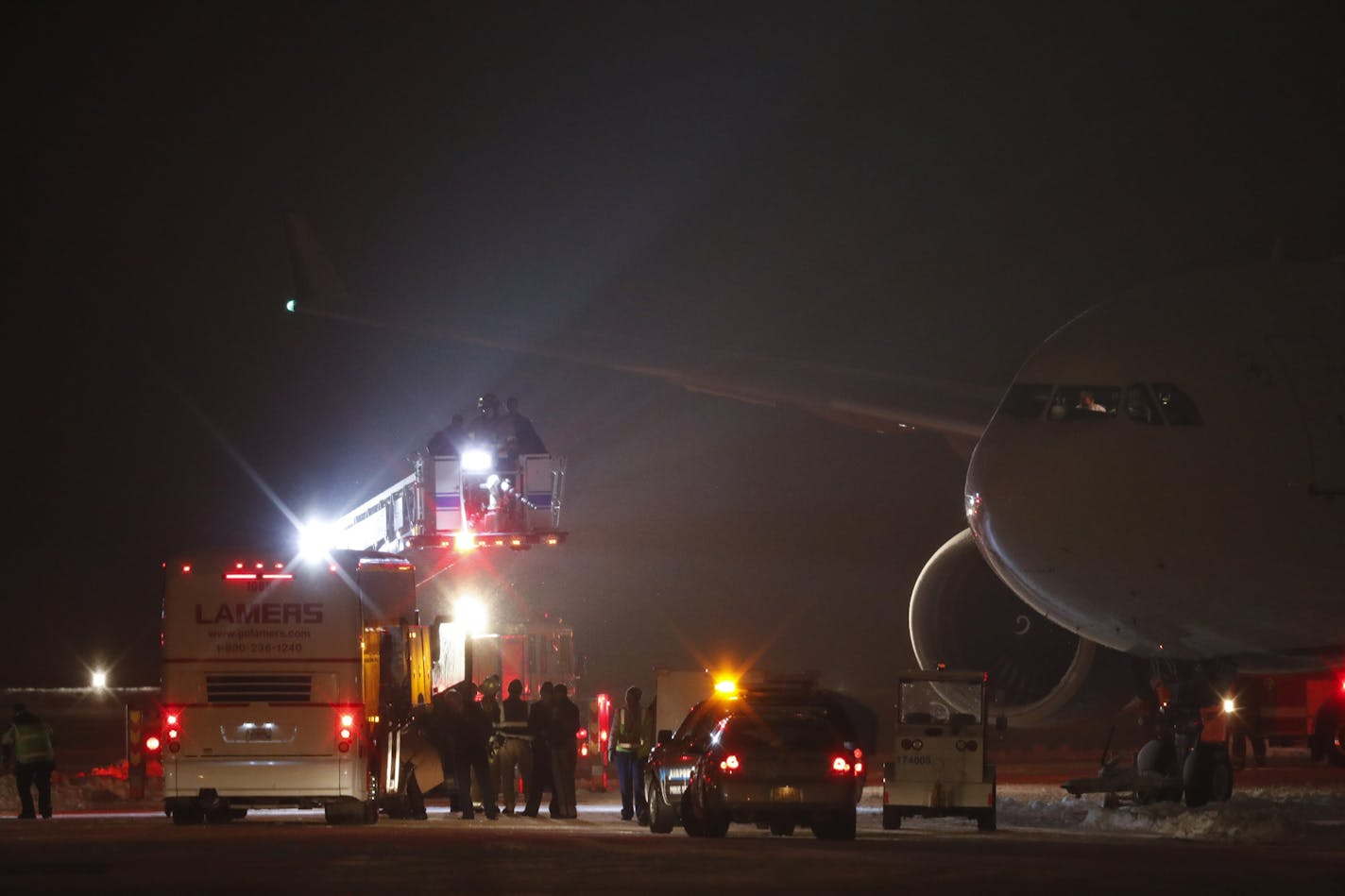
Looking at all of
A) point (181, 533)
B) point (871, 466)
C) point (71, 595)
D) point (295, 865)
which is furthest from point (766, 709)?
point (71, 595)

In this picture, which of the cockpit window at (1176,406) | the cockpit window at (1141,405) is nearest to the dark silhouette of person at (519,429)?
the cockpit window at (1141,405)

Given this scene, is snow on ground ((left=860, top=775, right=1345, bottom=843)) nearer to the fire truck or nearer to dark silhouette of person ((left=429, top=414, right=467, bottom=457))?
the fire truck

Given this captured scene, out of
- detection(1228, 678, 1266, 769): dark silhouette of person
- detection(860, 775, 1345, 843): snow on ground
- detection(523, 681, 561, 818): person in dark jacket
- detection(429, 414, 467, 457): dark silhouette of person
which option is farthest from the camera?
detection(429, 414, 467, 457): dark silhouette of person

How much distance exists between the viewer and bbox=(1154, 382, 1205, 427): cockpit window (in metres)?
15.4

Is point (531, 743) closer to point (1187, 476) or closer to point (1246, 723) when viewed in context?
point (1187, 476)

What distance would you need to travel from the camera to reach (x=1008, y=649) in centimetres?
1991

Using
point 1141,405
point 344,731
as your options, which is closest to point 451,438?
point 344,731

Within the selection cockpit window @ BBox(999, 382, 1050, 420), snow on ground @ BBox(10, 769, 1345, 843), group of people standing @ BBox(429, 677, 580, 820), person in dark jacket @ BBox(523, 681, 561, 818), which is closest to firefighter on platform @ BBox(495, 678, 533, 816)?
group of people standing @ BBox(429, 677, 580, 820)

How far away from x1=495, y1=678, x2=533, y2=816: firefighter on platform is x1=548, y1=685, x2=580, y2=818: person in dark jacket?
0.79m

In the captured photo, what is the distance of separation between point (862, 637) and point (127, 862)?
2692 cm

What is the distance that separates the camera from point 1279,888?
1124cm

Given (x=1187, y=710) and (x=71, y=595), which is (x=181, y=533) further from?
(x=1187, y=710)

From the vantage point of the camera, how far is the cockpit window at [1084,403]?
15.7 meters

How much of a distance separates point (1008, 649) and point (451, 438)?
11.3 meters
